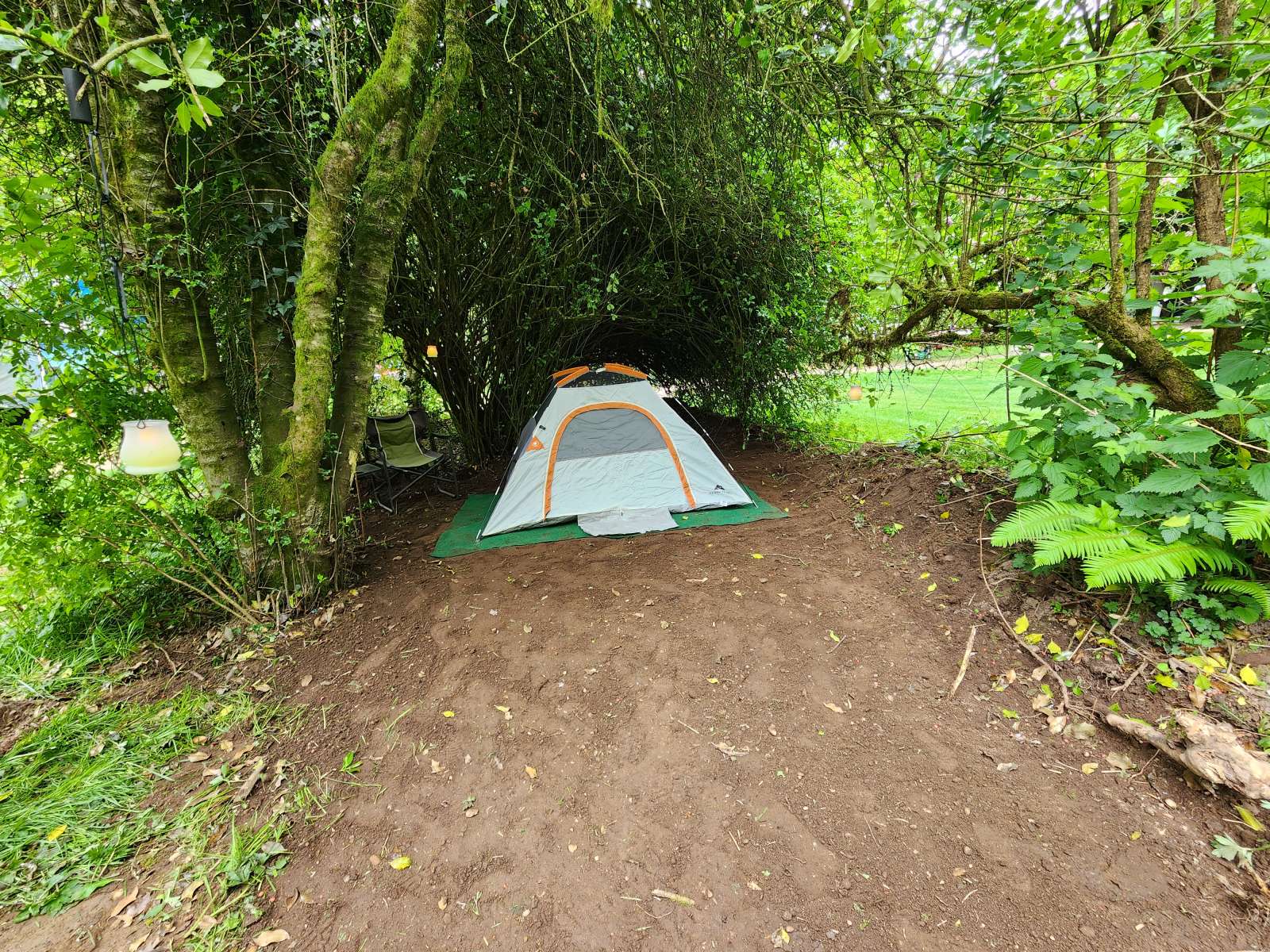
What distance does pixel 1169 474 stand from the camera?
1.98m

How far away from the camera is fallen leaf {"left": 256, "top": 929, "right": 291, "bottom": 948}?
52.4 inches

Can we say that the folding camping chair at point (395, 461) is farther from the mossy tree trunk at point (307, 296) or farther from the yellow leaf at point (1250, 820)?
the yellow leaf at point (1250, 820)

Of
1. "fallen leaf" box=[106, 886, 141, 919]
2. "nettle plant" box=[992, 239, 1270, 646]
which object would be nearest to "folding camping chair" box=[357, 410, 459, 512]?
"fallen leaf" box=[106, 886, 141, 919]

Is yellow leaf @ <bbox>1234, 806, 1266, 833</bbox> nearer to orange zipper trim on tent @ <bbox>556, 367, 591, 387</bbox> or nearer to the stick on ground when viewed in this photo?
the stick on ground

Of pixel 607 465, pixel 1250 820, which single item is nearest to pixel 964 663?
pixel 1250 820

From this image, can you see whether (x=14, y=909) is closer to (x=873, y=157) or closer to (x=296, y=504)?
(x=296, y=504)

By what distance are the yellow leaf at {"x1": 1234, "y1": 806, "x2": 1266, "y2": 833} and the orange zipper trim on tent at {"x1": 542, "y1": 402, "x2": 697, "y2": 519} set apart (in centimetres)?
311

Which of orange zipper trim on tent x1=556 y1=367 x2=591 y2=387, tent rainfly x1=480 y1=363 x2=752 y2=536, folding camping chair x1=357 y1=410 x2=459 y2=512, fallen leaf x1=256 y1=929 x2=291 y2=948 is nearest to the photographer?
fallen leaf x1=256 y1=929 x2=291 y2=948

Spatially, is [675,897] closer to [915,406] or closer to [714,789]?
[714,789]

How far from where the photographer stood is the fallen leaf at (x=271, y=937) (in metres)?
1.33

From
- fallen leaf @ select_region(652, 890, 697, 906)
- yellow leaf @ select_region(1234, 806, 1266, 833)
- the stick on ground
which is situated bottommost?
fallen leaf @ select_region(652, 890, 697, 906)

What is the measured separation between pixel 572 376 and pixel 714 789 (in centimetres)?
340

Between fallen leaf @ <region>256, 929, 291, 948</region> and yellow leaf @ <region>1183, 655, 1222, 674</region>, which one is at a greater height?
yellow leaf @ <region>1183, 655, 1222, 674</region>

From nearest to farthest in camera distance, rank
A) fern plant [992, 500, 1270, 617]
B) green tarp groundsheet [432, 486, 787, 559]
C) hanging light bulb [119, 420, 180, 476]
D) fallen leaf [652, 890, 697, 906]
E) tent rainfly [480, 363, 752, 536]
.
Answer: fallen leaf [652, 890, 697, 906], fern plant [992, 500, 1270, 617], hanging light bulb [119, 420, 180, 476], green tarp groundsheet [432, 486, 787, 559], tent rainfly [480, 363, 752, 536]
